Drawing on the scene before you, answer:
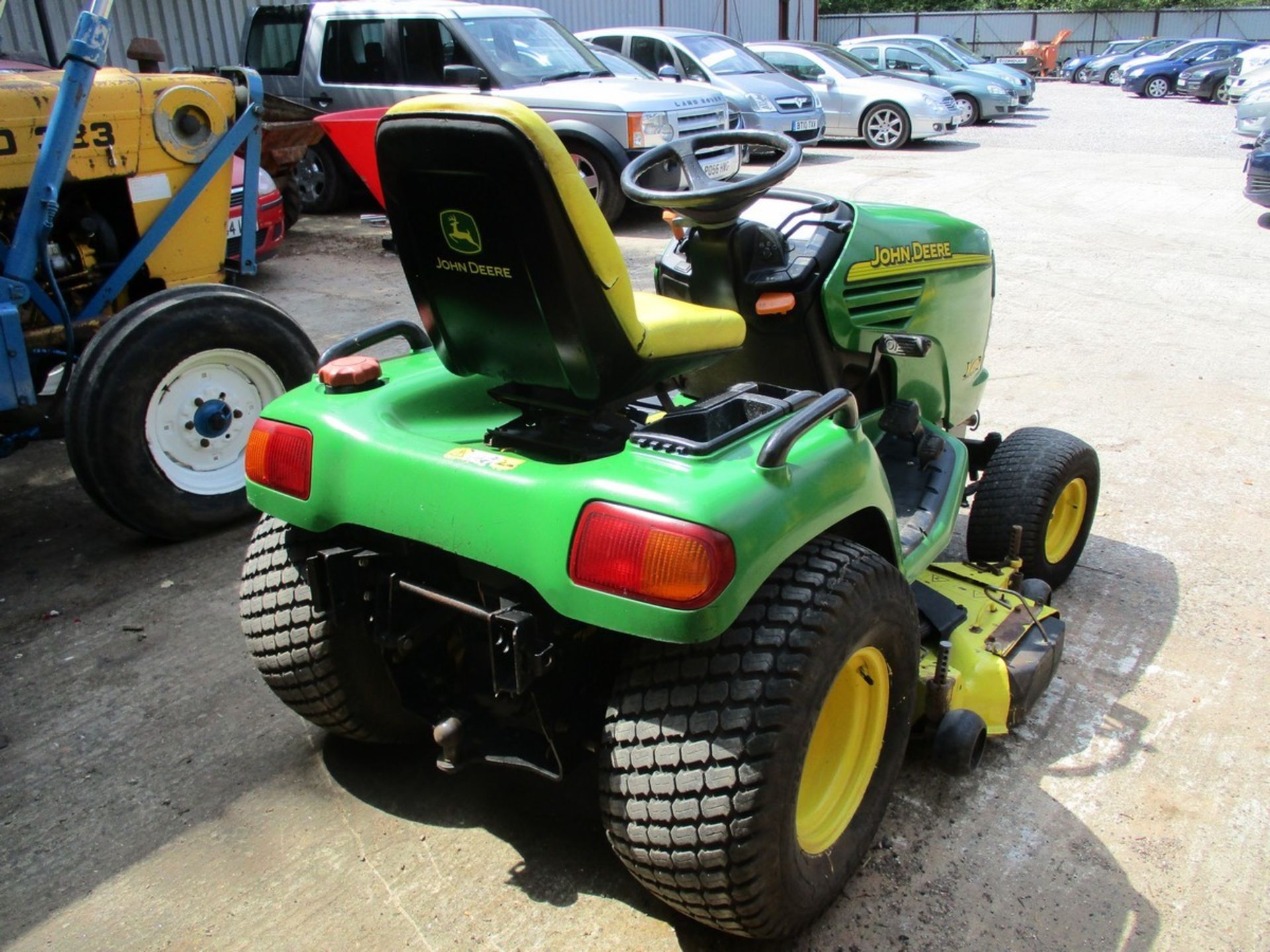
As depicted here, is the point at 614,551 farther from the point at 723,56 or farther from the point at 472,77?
the point at 723,56

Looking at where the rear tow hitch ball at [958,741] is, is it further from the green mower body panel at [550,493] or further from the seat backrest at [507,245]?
the seat backrest at [507,245]

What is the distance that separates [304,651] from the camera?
95.2 inches

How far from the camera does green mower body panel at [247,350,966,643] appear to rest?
6.04 ft

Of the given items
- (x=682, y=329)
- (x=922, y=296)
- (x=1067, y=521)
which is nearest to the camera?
(x=682, y=329)

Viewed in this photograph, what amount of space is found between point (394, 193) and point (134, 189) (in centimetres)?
283

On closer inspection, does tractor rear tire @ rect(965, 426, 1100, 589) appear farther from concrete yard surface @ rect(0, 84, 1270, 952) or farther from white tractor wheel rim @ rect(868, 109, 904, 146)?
white tractor wheel rim @ rect(868, 109, 904, 146)

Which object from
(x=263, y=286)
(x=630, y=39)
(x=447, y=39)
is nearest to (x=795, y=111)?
(x=630, y=39)

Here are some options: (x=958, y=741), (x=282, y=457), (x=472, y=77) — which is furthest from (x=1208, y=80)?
(x=282, y=457)

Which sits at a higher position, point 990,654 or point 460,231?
point 460,231

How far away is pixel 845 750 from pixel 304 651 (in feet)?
4.11

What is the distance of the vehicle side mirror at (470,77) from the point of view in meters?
8.94

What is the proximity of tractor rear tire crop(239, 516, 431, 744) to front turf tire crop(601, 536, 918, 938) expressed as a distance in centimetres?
78

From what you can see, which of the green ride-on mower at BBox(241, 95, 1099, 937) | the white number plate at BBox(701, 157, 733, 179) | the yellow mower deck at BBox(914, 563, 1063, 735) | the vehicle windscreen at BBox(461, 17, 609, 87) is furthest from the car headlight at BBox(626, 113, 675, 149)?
the yellow mower deck at BBox(914, 563, 1063, 735)

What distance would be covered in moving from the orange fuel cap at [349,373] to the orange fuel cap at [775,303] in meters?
1.10
